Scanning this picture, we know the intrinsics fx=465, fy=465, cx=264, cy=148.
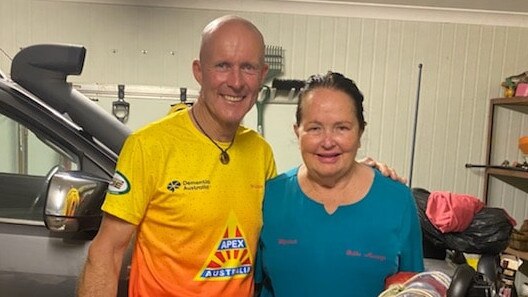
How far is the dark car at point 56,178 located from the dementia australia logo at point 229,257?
0.48 m

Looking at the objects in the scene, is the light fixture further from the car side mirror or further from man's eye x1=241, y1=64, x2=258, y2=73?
man's eye x1=241, y1=64, x2=258, y2=73

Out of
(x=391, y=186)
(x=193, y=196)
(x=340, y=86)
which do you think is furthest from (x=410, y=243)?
(x=193, y=196)

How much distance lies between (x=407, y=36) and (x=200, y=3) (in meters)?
1.87

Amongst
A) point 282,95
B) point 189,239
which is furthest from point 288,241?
point 282,95

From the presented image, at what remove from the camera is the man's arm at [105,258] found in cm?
118

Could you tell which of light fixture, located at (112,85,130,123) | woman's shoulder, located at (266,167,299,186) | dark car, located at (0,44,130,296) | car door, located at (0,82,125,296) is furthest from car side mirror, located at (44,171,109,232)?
light fixture, located at (112,85,130,123)

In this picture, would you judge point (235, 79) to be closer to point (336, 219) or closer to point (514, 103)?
point (336, 219)

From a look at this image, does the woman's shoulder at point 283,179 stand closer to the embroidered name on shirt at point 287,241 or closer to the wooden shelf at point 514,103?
the embroidered name on shirt at point 287,241

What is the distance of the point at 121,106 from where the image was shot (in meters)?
3.85

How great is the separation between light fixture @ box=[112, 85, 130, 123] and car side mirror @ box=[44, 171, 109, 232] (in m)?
2.41

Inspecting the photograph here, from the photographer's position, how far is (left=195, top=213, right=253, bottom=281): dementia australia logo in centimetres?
125

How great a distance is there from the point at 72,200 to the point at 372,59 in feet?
10.9

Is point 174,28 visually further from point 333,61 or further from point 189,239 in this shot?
point 189,239

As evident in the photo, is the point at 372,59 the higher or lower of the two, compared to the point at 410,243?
higher
